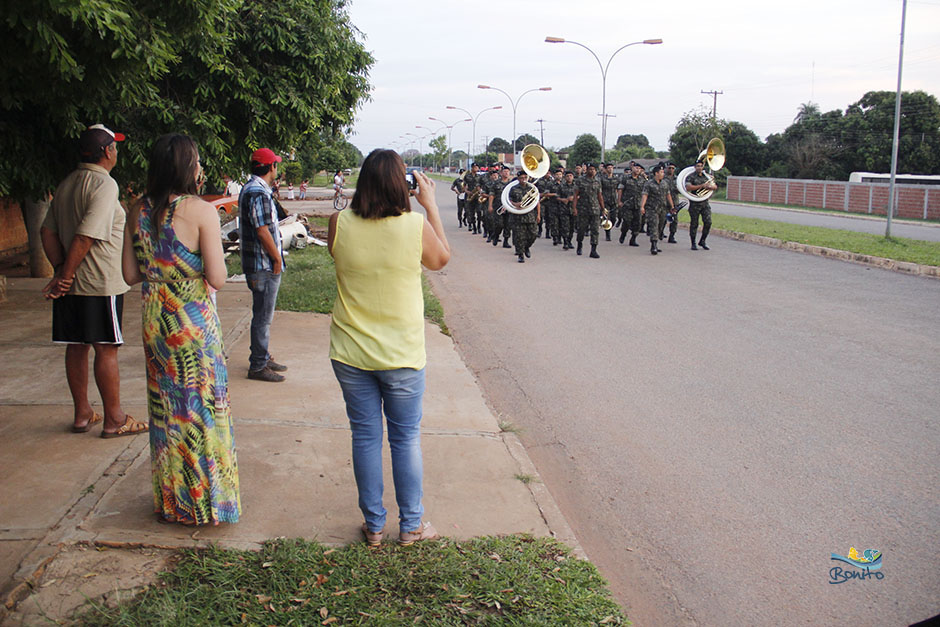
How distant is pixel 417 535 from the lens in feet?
12.0

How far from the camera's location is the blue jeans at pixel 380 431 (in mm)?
3490

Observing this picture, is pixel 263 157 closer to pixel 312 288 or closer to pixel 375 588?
pixel 375 588

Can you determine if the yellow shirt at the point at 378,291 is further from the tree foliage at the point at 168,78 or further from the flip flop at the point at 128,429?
the flip flop at the point at 128,429

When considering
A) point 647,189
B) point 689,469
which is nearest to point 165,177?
point 689,469

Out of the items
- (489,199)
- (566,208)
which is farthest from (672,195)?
(489,199)

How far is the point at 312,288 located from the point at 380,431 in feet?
24.1

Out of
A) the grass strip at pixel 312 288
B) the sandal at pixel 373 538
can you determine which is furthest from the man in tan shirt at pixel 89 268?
the grass strip at pixel 312 288

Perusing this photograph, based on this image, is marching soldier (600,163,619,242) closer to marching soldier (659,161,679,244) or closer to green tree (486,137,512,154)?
marching soldier (659,161,679,244)

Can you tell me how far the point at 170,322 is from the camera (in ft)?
11.8

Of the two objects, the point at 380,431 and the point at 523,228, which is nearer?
the point at 380,431

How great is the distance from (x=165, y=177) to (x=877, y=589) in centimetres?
370

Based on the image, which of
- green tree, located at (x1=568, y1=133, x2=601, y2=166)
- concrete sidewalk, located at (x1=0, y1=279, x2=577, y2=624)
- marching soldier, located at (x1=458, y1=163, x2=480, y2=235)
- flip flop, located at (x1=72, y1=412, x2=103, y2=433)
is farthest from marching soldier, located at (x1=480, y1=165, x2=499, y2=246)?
green tree, located at (x1=568, y1=133, x2=601, y2=166)

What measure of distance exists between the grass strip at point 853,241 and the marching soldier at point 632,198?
10.4 ft

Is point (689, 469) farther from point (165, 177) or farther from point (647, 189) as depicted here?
point (647, 189)
